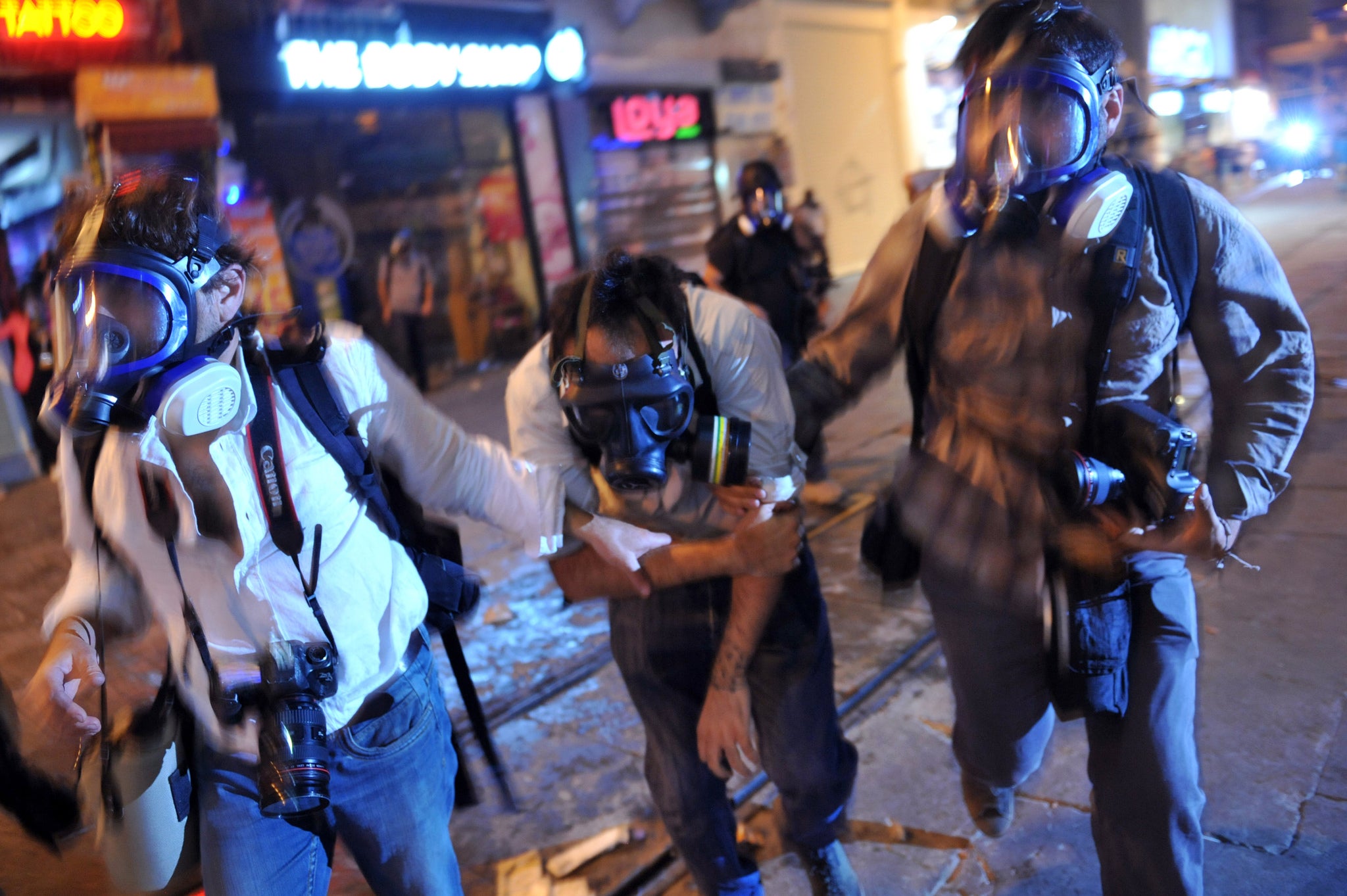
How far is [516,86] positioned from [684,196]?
3.59 metres

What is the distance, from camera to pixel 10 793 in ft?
6.23

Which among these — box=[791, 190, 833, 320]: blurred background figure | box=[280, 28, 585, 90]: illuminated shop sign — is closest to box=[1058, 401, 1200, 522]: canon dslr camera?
box=[791, 190, 833, 320]: blurred background figure

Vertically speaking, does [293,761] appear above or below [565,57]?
below

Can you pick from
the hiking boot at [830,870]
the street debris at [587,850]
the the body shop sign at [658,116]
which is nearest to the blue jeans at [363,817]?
the hiking boot at [830,870]

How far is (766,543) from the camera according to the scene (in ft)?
6.52

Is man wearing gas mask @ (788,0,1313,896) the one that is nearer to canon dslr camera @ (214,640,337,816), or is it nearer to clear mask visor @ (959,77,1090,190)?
clear mask visor @ (959,77,1090,190)

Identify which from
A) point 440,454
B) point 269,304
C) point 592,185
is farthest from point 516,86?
point 440,454

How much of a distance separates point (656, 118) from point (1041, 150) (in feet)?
43.2

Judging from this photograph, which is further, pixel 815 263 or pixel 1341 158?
pixel 1341 158

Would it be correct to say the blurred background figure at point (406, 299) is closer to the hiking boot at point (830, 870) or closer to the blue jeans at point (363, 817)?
the hiking boot at point (830, 870)

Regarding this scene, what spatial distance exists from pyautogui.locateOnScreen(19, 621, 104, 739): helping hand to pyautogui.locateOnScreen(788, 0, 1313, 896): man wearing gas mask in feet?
5.62

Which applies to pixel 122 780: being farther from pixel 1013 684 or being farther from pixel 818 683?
pixel 1013 684

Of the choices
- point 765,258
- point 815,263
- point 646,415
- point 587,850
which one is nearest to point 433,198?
point 815,263

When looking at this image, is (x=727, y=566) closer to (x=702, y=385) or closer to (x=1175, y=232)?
(x=702, y=385)
